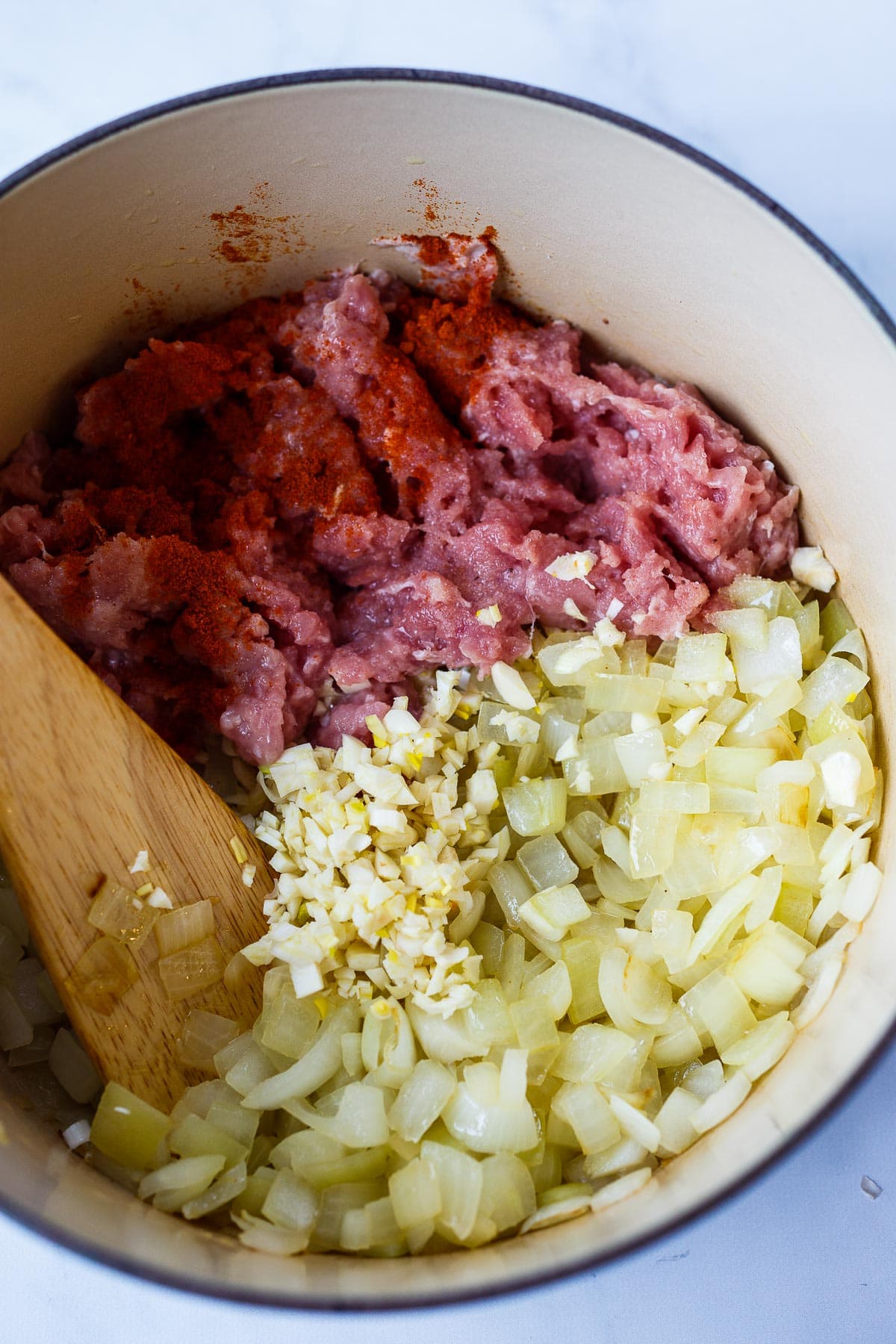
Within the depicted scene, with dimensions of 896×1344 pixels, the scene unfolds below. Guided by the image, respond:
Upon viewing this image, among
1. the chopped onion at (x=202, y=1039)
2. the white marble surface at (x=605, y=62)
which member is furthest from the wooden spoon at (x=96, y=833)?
the white marble surface at (x=605, y=62)

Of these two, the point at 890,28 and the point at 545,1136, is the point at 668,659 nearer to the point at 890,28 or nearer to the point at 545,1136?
the point at 545,1136

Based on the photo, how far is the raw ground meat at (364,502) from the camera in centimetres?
172

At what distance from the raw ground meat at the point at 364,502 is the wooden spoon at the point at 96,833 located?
13cm

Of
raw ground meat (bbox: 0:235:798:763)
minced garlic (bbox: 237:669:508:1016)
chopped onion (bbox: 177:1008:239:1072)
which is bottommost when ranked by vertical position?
chopped onion (bbox: 177:1008:239:1072)

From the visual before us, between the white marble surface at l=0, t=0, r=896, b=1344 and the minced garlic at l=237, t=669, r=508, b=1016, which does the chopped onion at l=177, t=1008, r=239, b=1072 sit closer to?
the minced garlic at l=237, t=669, r=508, b=1016

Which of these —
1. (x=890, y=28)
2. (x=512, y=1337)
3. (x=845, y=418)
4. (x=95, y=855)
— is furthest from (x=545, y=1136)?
(x=890, y=28)

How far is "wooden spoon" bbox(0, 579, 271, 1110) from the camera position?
1.55m

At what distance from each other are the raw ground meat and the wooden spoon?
129 mm

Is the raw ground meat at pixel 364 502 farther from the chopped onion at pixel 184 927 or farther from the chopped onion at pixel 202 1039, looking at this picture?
the chopped onion at pixel 202 1039

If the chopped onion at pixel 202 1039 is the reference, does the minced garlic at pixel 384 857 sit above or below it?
above

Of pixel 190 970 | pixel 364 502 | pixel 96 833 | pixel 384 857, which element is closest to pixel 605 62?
pixel 364 502

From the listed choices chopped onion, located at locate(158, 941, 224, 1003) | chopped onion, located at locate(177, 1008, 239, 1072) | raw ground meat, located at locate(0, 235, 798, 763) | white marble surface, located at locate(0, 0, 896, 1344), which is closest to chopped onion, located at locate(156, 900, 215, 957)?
chopped onion, located at locate(158, 941, 224, 1003)

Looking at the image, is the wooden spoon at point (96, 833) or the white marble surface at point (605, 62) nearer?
the wooden spoon at point (96, 833)

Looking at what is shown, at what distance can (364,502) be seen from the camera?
1.78 meters
